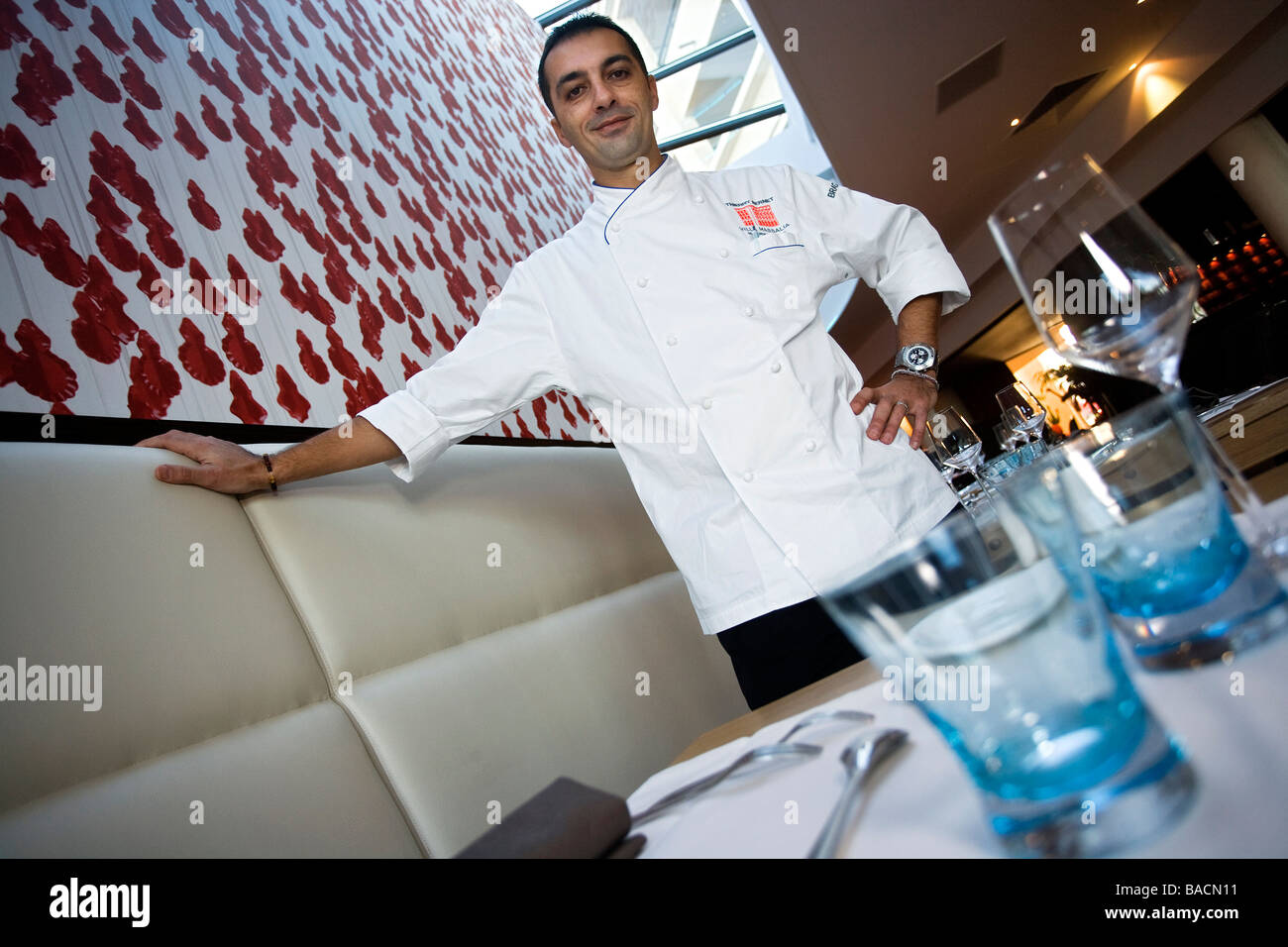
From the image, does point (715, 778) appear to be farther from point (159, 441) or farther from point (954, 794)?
point (159, 441)

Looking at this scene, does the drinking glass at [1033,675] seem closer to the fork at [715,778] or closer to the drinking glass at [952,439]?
the fork at [715,778]

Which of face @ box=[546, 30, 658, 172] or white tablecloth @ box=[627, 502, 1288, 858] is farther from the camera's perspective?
face @ box=[546, 30, 658, 172]

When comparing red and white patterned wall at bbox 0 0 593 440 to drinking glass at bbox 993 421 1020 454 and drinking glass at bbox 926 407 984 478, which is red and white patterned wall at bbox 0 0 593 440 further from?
drinking glass at bbox 993 421 1020 454

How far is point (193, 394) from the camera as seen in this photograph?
126 centimetres

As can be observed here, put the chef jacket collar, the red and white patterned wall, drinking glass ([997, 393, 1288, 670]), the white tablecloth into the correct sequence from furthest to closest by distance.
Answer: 1. the chef jacket collar
2. the red and white patterned wall
3. drinking glass ([997, 393, 1288, 670])
4. the white tablecloth

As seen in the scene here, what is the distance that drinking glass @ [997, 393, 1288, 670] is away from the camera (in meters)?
0.39

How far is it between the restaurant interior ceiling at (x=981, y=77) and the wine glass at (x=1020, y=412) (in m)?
3.09

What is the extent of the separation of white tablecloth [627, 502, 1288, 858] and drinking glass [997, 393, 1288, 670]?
2 cm

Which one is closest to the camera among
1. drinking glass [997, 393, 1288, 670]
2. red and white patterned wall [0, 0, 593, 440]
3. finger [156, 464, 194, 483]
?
drinking glass [997, 393, 1288, 670]

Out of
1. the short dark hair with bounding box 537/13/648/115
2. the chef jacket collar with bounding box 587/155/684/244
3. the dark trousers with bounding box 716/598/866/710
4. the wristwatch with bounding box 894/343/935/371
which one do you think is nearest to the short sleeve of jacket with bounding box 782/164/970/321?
the wristwatch with bounding box 894/343/935/371

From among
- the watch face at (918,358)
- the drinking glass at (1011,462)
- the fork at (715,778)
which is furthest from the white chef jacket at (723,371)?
the fork at (715,778)

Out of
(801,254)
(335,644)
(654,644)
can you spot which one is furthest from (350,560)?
(801,254)

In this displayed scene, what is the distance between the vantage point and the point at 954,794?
0.39 meters

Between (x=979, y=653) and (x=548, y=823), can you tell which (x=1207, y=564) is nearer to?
(x=979, y=653)
